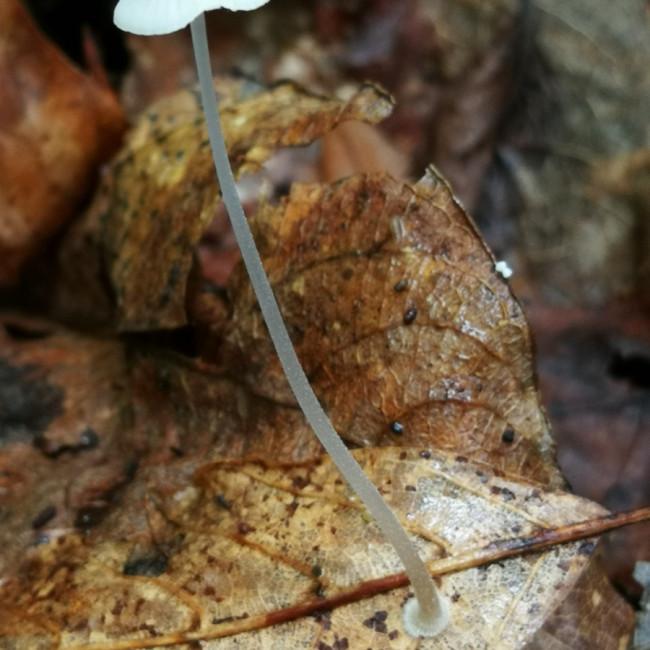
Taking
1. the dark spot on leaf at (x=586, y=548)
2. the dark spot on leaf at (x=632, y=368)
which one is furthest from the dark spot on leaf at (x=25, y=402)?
the dark spot on leaf at (x=632, y=368)

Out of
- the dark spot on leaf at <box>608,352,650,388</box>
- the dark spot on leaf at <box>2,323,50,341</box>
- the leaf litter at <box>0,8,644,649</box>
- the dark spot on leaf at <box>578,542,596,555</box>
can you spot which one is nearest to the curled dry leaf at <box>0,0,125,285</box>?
the dark spot on leaf at <box>2,323,50,341</box>

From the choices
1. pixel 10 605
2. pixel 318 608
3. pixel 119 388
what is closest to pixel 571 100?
pixel 119 388

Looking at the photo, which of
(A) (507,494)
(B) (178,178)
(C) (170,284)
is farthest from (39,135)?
(A) (507,494)

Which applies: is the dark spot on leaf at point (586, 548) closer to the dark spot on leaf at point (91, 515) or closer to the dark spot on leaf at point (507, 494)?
the dark spot on leaf at point (507, 494)

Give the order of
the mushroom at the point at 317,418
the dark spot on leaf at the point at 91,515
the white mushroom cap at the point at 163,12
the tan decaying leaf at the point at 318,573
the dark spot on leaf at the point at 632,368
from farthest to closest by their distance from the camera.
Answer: the dark spot on leaf at the point at 632,368, the dark spot on leaf at the point at 91,515, the tan decaying leaf at the point at 318,573, the mushroom at the point at 317,418, the white mushroom cap at the point at 163,12

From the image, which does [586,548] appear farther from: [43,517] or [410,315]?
[43,517]

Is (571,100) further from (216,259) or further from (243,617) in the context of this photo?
(243,617)
